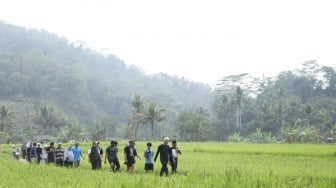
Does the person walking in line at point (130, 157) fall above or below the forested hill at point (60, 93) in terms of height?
below

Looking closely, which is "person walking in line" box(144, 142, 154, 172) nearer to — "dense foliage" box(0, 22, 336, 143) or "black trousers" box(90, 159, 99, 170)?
"black trousers" box(90, 159, 99, 170)

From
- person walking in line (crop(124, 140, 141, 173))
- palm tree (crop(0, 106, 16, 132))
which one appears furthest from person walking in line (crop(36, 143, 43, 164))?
palm tree (crop(0, 106, 16, 132))

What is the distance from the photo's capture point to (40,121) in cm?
8469

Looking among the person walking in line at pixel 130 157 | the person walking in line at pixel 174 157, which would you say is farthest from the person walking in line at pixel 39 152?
the person walking in line at pixel 174 157

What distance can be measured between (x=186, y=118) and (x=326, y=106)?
93.2 feet

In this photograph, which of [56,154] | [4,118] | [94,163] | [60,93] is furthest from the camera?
[60,93]

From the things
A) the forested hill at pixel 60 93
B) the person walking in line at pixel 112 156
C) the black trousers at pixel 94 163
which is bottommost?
the black trousers at pixel 94 163

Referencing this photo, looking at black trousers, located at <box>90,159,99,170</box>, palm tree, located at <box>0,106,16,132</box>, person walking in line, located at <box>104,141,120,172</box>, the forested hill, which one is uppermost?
the forested hill

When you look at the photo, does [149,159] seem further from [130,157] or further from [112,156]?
[112,156]

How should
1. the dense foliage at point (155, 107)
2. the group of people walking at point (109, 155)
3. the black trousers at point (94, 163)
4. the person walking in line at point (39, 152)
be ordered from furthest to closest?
1. the dense foliage at point (155, 107)
2. the person walking in line at point (39, 152)
3. the black trousers at point (94, 163)
4. the group of people walking at point (109, 155)

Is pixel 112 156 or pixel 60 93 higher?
pixel 60 93

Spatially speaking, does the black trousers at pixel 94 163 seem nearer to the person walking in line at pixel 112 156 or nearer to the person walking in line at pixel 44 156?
the person walking in line at pixel 112 156

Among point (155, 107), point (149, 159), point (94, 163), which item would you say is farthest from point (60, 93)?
point (149, 159)

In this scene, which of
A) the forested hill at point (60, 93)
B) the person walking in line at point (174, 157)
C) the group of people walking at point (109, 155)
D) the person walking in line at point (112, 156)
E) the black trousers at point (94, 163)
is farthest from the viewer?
the forested hill at point (60, 93)
